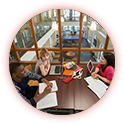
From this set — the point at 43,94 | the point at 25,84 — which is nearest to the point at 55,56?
the point at 25,84

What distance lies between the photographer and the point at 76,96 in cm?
134

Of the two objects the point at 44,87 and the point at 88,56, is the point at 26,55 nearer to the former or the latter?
the point at 44,87

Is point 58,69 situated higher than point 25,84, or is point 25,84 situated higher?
point 58,69

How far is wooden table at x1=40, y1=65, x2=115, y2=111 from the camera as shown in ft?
3.92

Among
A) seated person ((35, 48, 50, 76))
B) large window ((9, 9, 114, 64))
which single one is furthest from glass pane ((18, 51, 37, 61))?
seated person ((35, 48, 50, 76))

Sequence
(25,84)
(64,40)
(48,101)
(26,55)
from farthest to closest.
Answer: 1. (26,55)
2. (64,40)
3. (25,84)
4. (48,101)

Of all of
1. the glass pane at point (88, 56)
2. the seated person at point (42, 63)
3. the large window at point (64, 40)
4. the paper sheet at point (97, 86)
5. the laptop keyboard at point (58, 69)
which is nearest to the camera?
the paper sheet at point (97, 86)

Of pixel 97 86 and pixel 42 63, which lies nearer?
pixel 97 86

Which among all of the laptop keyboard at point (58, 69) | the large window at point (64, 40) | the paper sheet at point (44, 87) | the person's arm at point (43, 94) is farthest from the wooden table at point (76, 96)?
the large window at point (64, 40)

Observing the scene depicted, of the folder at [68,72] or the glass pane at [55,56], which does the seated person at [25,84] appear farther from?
the glass pane at [55,56]

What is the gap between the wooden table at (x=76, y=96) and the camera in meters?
1.19

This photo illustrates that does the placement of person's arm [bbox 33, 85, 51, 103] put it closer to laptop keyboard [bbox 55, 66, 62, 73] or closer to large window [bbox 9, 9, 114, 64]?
laptop keyboard [bbox 55, 66, 62, 73]

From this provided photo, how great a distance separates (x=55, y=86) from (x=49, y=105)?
1.13 ft

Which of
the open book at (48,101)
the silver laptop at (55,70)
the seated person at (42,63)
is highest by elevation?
the seated person at (42,63)
